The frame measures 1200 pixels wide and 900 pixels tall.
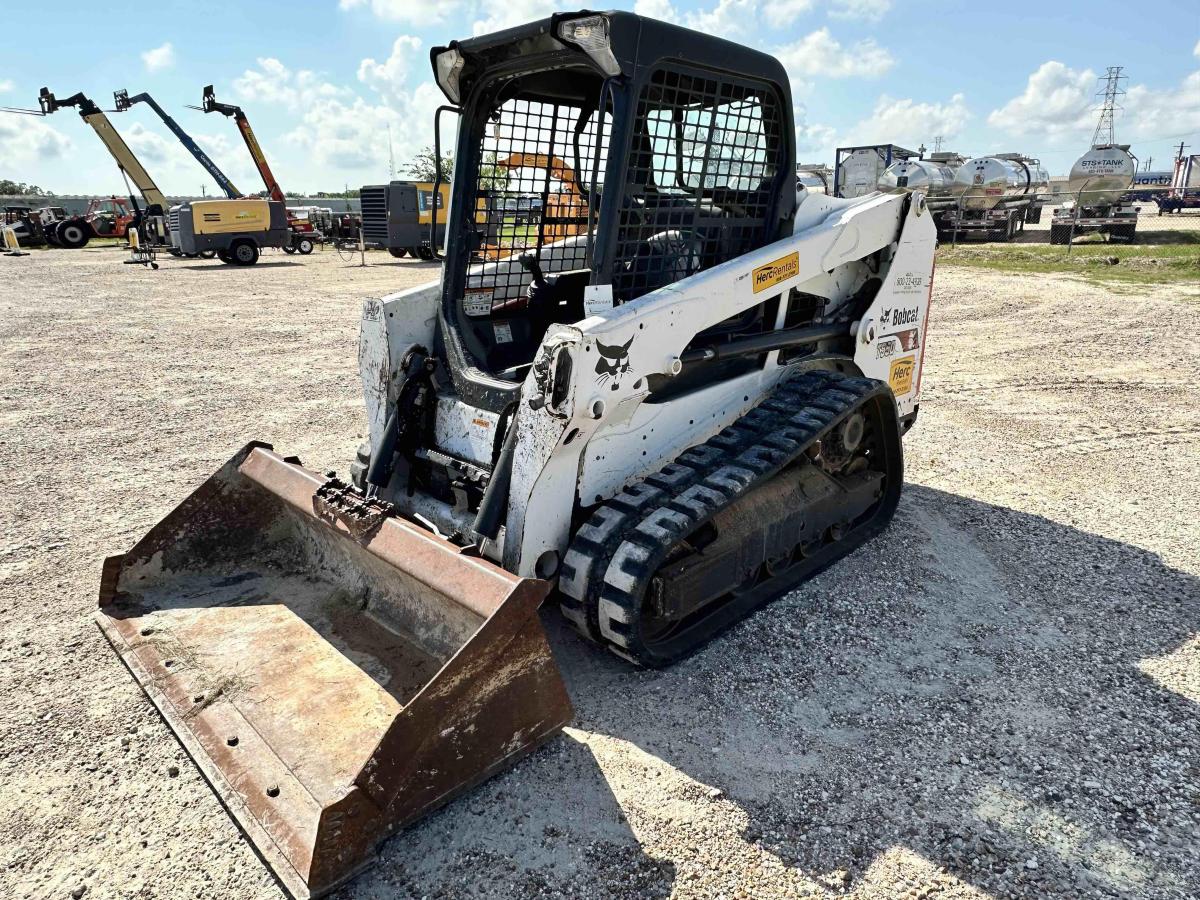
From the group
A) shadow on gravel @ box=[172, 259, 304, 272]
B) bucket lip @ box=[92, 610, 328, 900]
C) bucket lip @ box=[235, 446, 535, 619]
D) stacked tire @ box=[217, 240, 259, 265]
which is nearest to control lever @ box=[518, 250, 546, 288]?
bucket lip @ box=[235, 446, 535, 619]

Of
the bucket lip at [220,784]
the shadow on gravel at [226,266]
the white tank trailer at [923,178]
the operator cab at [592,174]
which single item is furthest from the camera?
the white tank trailer at [923,178]

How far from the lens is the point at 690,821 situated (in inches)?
103

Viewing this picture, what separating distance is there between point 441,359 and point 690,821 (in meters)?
2.56

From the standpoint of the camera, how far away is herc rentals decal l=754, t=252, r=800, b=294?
3.80 m

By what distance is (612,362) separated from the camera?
3156 mm

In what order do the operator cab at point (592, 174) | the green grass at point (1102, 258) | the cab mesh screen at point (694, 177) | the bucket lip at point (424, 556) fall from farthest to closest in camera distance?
1. the green grass at point (1102, 258)
2. the cab mesh screen at point (694, 177)
3. the operator cab at point (592, 174)
4. the bucket lip at point (424, 556)

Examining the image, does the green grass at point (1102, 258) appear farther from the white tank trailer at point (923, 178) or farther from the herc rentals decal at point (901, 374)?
the herc rentals decal at point (901, 374)

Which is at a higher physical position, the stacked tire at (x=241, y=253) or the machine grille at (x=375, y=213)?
the machine grille at (x=375, y=213)

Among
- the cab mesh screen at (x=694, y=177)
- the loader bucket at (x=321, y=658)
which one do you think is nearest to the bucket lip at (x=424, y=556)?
the loader bucket at (x=321, y=658)

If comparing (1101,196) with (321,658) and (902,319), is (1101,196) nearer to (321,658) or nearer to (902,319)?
(902,319)

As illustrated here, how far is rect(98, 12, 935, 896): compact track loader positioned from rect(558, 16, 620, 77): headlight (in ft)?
0.03

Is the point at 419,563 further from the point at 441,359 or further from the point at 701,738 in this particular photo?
the point at 441,359

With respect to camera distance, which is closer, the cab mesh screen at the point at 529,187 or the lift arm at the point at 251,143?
the cab mesh screen at the point at 529,187

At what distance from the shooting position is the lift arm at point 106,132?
25875 mm
